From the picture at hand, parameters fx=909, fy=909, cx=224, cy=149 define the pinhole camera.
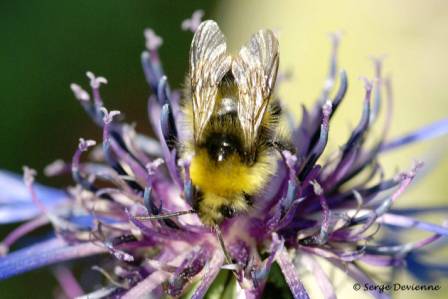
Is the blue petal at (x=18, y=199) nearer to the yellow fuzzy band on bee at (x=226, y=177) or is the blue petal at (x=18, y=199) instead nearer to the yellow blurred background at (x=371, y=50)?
A: the yellow fuzzy band on bee at (x=226, y=177)

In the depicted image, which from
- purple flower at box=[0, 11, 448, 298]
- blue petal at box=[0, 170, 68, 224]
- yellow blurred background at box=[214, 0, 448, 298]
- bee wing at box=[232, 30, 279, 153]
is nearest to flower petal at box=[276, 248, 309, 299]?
purple flower at box=[0, 11, 448, 298]

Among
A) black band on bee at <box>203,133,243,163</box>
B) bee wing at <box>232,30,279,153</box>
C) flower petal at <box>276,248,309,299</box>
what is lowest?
flower petal at <box>276,248,309,299</box>

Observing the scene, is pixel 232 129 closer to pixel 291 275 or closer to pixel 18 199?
pixel 291 275

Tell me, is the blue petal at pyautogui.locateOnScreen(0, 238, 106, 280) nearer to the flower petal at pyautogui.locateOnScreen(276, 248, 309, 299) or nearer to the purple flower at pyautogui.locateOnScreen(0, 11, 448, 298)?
the purple flower at pyautogui.locateOnScreen(0, 11, 448, 298)

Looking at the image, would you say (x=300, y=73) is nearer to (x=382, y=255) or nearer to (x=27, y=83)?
(x=27, y=83)

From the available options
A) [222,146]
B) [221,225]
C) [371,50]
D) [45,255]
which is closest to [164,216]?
[221,225]

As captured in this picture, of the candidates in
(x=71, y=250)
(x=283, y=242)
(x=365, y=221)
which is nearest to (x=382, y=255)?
(x=365, y=221)
